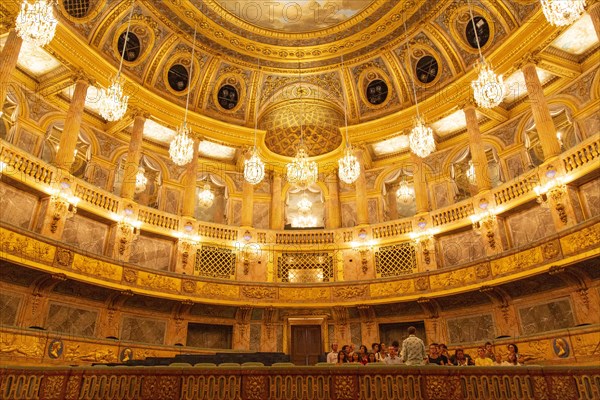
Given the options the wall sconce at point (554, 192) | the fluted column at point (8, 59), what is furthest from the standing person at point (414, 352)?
the fluted column at point (8, 59)

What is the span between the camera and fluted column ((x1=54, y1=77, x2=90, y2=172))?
12.1 metres

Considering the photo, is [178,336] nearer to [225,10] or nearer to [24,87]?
[24,87]

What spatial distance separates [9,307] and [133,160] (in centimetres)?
624

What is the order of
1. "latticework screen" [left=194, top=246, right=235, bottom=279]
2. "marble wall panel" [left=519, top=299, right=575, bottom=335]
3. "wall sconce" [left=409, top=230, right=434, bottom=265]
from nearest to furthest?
1. "marble wall panel" [left=519, top=299, right=575, bottom=335]
2. "wall sconce" [left=409, top=230, right=434, bottom=265]
3. "latticework screen" [left=194, top=246, right=235, bottom=279]

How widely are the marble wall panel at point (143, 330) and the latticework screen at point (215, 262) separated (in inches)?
92.1

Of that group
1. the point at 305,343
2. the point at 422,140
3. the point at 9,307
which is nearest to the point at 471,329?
the point at 305,343

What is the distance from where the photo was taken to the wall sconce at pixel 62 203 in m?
11.3

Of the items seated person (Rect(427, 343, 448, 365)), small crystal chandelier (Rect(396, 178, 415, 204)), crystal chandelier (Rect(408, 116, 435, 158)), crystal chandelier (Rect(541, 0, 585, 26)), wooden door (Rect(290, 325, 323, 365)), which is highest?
small crystal chandelier (Rect(396, 178, 415, 204))

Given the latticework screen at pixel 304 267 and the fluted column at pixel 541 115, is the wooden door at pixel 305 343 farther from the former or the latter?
the fluted column at pixel 541 115

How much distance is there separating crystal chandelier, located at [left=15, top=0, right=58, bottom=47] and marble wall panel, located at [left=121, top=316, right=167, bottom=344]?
8.63 meters

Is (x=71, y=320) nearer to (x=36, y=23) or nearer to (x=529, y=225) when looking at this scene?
(x=36, y=23)

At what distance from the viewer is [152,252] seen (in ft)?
47.5

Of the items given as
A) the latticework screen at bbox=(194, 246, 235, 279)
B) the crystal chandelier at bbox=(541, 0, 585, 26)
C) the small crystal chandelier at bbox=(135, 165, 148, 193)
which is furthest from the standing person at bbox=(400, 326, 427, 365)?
the small crystal chandelier at bbox=(135, 165, 148, 193)

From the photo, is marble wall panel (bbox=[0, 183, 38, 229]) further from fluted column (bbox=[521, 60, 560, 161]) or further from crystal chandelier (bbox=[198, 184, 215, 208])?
fluted column (bbox=[521, 60, 560, 161])
